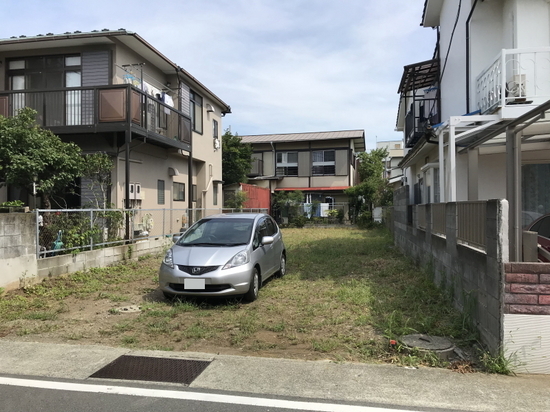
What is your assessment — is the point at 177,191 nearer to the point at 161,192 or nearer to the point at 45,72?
the point at 161,192

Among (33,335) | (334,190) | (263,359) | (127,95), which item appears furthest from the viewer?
(334,190)

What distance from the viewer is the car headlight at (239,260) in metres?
6.54

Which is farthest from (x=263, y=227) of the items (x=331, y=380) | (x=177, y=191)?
(x=177, y=191)

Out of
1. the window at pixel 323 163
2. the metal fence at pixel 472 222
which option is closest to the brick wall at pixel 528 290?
the metal fence at pixel 472 222

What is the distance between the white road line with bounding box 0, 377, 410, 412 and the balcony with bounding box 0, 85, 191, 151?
8.15 meters

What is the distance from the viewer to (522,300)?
13.0ft

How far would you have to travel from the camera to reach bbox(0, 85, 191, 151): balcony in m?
11.0

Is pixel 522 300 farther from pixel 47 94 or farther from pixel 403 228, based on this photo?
pixel 47 94

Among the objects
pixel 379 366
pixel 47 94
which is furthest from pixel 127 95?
pixel 379 366

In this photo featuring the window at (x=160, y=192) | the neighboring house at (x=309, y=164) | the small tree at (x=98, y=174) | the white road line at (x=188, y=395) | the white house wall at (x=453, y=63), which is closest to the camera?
the white road line at (x=188, y=395)

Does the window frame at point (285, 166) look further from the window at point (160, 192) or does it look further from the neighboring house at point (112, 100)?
the window at point (160, 192)

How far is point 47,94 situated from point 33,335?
8564 millimetres

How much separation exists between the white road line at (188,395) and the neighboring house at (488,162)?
1764 millimetres

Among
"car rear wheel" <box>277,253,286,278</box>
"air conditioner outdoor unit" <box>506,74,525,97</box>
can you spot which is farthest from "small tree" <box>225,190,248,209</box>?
"air conditioner outdoor unit" <box>506,74,525,97</box>
